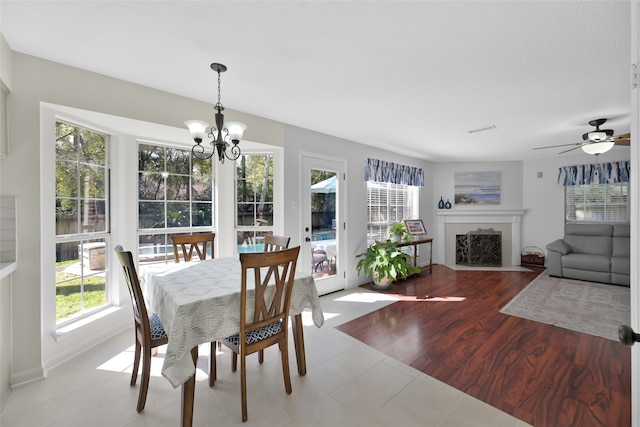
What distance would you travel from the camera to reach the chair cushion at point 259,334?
1.85 meters

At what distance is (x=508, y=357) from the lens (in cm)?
243

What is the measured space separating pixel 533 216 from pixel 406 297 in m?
3.95

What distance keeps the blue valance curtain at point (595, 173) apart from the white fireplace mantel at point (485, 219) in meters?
0.96

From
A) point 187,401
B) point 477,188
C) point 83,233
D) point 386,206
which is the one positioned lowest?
point 187,401

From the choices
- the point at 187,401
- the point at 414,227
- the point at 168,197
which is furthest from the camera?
the point at 414,227

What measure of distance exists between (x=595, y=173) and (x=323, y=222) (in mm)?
5104

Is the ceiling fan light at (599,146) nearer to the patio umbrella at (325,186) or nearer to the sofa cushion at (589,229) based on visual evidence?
the sofa cushion at (589,229)

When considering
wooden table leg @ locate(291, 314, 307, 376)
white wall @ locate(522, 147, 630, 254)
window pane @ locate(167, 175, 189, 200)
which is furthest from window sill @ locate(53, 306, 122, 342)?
white wall @ locate(522, 147, 630, 254)

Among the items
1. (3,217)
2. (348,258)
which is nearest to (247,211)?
(348,258)

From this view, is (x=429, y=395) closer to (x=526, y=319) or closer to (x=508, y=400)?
(x=508, y=400)

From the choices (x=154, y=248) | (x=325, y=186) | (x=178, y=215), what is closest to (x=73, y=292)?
(x=154, y=248)

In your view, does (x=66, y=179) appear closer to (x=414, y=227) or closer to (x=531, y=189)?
(x=414, y=227)

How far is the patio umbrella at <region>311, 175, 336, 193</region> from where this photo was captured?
4.08 metres

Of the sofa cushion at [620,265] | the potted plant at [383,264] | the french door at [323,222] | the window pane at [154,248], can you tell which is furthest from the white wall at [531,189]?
the window pane at [154,248]
